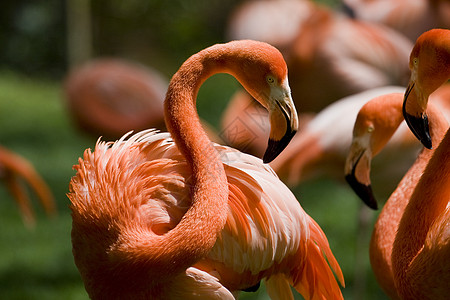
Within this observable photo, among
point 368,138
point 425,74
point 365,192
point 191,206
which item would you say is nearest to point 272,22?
point 368,138

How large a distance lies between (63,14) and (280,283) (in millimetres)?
8678

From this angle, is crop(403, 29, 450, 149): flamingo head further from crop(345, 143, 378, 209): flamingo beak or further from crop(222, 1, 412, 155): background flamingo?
crop(222, 1, 412, 155): background flamingo

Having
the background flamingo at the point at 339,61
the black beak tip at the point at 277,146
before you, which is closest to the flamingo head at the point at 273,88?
the black beak tip at the point at 277,146

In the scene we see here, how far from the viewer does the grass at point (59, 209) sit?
12.7 feet

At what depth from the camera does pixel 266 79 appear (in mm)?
1938

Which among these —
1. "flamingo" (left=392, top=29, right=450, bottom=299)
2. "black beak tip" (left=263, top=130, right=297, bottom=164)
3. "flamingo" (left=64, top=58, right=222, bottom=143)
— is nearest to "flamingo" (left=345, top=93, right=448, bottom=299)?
"flamingo" (left=392, top=29, right=450, bottom=299)

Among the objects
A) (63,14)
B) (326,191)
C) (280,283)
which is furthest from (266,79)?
(63,14)

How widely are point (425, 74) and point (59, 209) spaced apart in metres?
3.74

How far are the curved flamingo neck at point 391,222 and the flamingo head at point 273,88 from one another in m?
0.59

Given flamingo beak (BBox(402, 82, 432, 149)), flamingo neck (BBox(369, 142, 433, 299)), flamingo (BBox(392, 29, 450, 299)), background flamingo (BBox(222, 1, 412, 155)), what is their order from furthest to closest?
background flamingo (BBox(222, 1, 412, 155))
flamingo neck (BBox(369, 142, 433, 299))
flamingo beak (BBox(402, 82, 432, 149))
flamingo (BBox(392, 29, 450, 299))

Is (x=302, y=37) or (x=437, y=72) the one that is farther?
(x=302, y=37)

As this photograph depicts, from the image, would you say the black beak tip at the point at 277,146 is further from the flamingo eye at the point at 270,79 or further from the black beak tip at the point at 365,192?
the black beak tip at the point at 365,192

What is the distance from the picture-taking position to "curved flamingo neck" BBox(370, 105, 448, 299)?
2.28 metres

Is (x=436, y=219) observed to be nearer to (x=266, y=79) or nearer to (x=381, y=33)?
(x=266, y=79)
